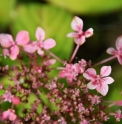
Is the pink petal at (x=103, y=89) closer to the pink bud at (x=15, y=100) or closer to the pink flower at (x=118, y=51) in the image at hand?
the pink flower at (x=118, y=51)

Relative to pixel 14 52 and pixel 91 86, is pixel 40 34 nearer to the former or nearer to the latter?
pixel 14 52

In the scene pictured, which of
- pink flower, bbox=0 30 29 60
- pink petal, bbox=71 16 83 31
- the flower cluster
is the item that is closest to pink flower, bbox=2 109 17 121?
the flower cluster

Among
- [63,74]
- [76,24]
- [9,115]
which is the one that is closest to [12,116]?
[9,115]

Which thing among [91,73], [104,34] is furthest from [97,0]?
[91,73]

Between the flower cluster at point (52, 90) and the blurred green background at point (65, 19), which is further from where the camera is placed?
the blurred green background at point (65, 19)

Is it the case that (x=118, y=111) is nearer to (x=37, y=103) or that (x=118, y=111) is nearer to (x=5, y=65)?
(x=37, y=103)

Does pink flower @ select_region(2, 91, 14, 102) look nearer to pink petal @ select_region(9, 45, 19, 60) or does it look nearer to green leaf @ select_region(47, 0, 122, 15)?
pink petal @ select_region(9, 45, 19, 60)

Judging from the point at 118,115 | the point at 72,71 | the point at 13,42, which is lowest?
the point at 118,115

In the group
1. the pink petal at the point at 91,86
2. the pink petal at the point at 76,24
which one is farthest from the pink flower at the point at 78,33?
the pink petal at the point at 91,86

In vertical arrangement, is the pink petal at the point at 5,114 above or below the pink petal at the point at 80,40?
below
